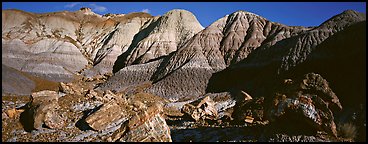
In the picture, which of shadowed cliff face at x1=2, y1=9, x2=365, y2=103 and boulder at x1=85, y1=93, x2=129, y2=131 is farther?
shadowed cliff face at x1=2, y1=9, x2=365, y2=103

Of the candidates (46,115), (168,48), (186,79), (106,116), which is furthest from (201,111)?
(168,48)

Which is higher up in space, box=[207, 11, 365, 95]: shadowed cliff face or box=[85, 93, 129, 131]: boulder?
box=[207, 11, 365, 95]: shadowed cliff face

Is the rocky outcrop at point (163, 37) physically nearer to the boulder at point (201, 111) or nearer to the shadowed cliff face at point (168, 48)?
the shadowed cliff face at point (168, 48)

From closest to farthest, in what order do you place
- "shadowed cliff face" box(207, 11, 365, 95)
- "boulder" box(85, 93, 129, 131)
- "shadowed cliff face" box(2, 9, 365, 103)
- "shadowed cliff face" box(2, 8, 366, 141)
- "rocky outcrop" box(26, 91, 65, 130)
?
1. "shadowed cliff face" box(2, 8, 366, 141)
2. "boulder" box(85, 93, 129, 131)
3. "rocky outcrop" box(26, 91, 65, 130)
4. "shadowed cliff face" box(207, 11, 365, 95)
5. "shadowed cliff face" box(2, 9, 365, 103)

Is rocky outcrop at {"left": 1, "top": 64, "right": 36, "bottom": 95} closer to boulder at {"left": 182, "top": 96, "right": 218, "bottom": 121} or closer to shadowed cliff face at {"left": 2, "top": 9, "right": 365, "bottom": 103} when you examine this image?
shadowed cliff face at {"left": 2, "top": 9, "right": 365, "bottom": 103}

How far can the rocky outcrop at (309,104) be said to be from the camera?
15718mm

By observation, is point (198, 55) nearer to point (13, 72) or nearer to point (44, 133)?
point (13, 72)

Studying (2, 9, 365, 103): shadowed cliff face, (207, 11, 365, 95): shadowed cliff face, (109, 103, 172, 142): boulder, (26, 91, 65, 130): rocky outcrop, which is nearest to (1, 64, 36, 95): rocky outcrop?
(2, 9, 365, 103): shadowed cliff face

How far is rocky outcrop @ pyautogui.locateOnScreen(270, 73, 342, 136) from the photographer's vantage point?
15718mm

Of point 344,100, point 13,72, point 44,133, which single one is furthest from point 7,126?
point 13,72

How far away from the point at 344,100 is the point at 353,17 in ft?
96.9

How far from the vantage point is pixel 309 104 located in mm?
16172

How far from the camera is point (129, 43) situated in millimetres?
104000

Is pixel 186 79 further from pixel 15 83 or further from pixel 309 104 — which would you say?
pixel 309 104
